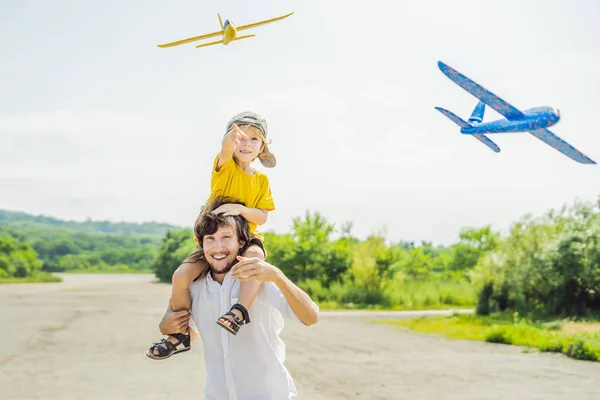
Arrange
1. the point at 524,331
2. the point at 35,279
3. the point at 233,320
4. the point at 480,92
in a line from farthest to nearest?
the point at 35,279, the point at 524,331, the point at 480,92, the point at 233,320

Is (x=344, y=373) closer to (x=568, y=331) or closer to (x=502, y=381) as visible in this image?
(x=502, y=381)

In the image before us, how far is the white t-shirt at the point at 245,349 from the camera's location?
3301 millimetres

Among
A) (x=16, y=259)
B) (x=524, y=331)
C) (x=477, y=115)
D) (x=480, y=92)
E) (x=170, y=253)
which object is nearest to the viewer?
(x=480, y=92)

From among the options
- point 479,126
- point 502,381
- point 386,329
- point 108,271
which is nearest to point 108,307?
point 386,329

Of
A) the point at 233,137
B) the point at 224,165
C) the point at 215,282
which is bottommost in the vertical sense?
the point at 215,282

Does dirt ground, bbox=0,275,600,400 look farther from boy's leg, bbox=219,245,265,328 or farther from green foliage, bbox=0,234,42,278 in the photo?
green foliage, bbox=0,234,42,278

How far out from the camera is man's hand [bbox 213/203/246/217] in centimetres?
344

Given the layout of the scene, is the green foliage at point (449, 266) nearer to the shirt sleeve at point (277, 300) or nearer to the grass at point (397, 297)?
the grass at point (397, 297)

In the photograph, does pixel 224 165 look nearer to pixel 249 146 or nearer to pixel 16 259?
pixel 249 146

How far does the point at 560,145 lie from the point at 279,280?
6.38 feet

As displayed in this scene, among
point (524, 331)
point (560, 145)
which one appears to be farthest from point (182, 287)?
point (524, 331)

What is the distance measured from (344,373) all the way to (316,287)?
18.6m

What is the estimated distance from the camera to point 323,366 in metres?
15.1

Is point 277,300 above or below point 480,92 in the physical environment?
below
